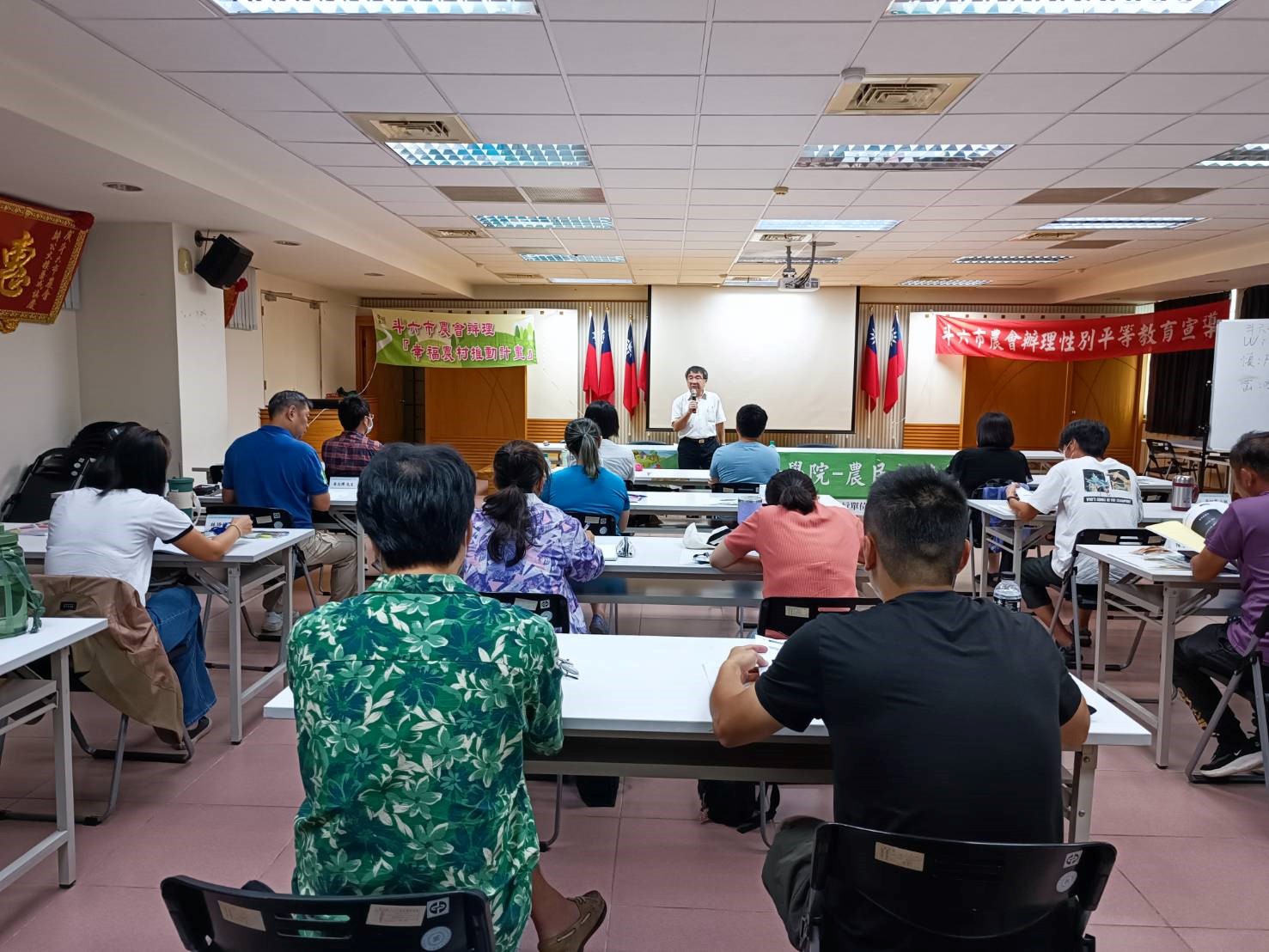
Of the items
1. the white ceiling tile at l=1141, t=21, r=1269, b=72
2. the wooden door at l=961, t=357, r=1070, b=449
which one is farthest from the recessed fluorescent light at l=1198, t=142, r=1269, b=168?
the wooden door at l=961, t=357, r=1070, b=449

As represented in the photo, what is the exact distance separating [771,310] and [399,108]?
7103 millimetres

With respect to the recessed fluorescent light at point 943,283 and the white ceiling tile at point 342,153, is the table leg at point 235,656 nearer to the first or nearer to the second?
the white ceiling tile at point 342,153

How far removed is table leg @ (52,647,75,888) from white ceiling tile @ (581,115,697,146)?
3.10 metres

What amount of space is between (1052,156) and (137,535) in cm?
478

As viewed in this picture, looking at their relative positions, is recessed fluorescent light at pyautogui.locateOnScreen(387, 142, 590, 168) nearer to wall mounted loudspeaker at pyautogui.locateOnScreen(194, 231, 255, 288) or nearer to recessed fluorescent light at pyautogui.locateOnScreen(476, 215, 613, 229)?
recessed fluorescent light at pyautogui.locateOnScreen(476, 215, 613, 229)

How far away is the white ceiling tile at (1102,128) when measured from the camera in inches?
150

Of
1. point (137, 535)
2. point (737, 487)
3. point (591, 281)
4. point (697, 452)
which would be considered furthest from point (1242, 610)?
point (591, 281)

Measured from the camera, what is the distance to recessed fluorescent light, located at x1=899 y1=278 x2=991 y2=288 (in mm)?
9648

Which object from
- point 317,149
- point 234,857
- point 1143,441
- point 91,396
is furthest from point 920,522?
point 1143,441

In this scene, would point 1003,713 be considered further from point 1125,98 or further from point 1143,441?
point 1143,441

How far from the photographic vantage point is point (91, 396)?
5.68 meters

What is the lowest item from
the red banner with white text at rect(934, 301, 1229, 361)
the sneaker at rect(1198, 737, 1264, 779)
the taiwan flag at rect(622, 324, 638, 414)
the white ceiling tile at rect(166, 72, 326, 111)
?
the sneaker at rect(1198, 737, 1264, 779)

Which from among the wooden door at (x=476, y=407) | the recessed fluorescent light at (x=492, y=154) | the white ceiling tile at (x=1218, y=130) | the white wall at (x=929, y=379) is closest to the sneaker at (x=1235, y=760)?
the white ceiling tile at (x=1218, y=130)

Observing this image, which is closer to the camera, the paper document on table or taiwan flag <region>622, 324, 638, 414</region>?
the paper document on table
